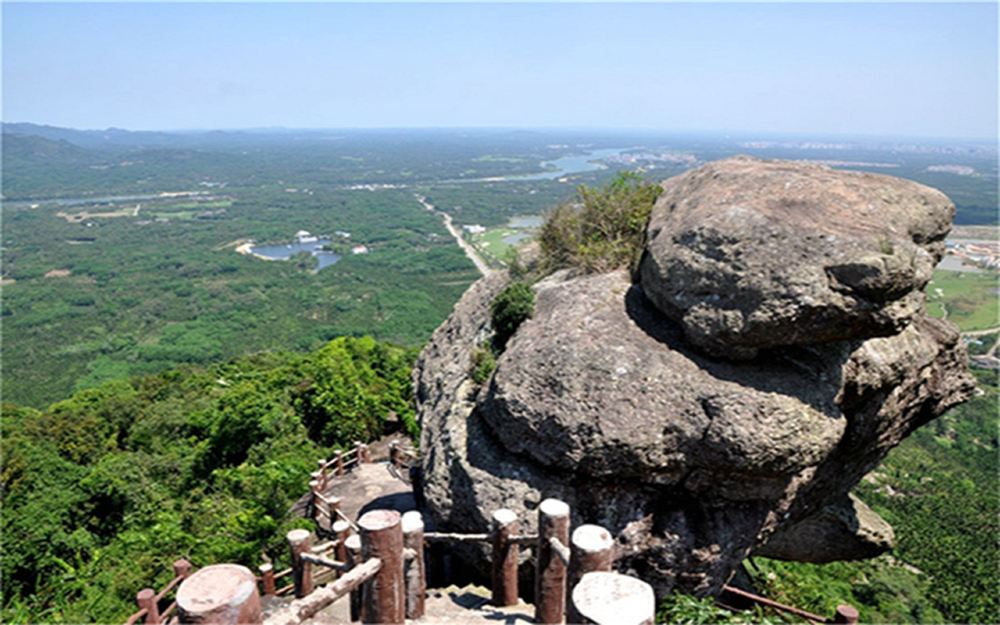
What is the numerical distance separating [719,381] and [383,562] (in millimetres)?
5572

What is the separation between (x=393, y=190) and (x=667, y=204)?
196 m

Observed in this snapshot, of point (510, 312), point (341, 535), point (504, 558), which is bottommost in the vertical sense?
point (341, 535)

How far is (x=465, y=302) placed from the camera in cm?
1620

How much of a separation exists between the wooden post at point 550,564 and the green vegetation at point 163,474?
7.72 metres

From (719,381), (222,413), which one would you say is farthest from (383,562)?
(222,413)

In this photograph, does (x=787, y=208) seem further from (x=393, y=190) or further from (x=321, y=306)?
(x=393, y=190)

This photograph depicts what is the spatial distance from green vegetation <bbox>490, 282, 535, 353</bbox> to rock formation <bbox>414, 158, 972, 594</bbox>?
0.99 metres

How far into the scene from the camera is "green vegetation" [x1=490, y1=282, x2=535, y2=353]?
1127 cm

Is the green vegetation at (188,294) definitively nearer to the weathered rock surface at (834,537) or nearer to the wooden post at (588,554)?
the weathered rock surface at (834,537)

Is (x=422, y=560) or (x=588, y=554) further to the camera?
(x=422, y=560)

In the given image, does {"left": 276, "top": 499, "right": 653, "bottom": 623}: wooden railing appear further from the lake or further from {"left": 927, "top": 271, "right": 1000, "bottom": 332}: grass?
the lake

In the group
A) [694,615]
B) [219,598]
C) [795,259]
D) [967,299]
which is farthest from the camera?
[967,299]

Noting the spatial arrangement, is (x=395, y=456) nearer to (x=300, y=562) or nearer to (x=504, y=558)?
(x=300, y=562)

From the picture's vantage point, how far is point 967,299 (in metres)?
90.8
